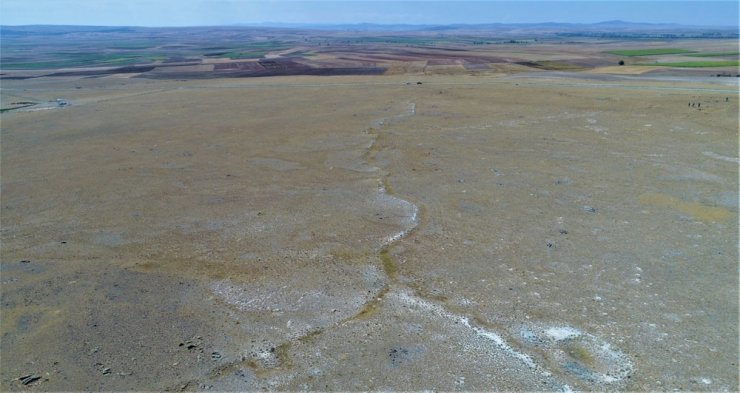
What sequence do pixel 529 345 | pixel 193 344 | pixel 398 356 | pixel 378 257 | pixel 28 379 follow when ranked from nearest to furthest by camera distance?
1. pixel 28 379
2. pixel 398 356
3. pixel 529 345
4. pixel 193 344
5. pixel 378 257

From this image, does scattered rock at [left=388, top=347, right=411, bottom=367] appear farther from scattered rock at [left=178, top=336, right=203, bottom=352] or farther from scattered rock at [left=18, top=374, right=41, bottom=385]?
scattered rock at [left=18, top=374, right=41, bottom=385]

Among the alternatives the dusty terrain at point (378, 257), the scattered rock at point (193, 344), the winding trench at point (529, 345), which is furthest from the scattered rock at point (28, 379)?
the winding trench at point (529, 345)

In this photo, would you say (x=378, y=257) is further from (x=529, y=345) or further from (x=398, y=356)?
(x=529, y=345)

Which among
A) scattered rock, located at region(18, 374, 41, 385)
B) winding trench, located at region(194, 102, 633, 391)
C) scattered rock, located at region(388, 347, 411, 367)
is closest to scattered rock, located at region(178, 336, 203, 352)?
winding trench, located at region(194, 102, 633, 391)

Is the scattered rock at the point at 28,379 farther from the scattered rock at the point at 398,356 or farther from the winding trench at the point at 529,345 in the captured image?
the scattered rock at the point at 398,356

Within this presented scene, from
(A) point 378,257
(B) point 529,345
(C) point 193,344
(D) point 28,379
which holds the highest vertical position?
(A) point 378,257

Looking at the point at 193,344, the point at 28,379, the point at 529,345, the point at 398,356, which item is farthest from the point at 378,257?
the point at 28,379

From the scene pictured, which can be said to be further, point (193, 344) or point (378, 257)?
point (378, 257)

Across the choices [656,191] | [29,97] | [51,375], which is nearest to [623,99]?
[656,191]
